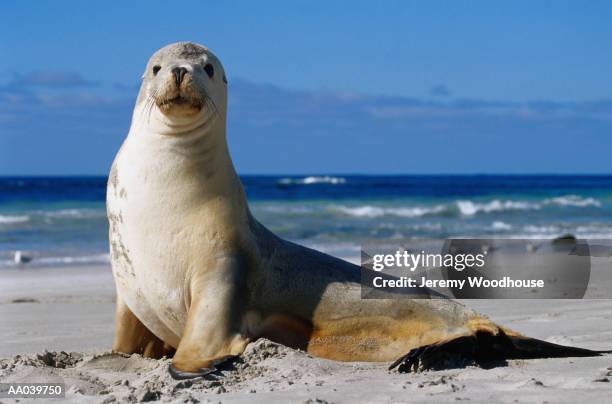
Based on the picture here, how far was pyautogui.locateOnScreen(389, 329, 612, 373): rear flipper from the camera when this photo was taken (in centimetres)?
519

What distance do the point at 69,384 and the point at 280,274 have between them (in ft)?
4.43

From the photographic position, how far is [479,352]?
5469mm

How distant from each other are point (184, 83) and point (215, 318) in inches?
51.1

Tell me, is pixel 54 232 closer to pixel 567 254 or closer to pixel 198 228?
pixel 567 254

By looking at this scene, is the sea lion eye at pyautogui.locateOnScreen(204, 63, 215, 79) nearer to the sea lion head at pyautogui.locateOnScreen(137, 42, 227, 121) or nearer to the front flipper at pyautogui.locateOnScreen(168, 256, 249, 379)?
the sea lion head at pyautogui.locateOnScreen(137, 42, 227, 121)

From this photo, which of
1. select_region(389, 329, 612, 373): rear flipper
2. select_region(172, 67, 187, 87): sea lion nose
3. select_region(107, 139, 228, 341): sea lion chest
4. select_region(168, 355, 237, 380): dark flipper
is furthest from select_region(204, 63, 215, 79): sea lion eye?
select_region(389, 329, 612, 373): rear flipper

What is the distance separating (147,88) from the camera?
229 inches

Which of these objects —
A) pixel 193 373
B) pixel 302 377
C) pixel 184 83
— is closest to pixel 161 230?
pixel 184 83

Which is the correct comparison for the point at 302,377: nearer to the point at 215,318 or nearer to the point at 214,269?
the point at 215,318

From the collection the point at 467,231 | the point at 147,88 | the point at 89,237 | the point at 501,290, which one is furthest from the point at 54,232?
the point at 147,88

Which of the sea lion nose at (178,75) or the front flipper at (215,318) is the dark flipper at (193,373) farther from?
the sea lion nose at (178,75)

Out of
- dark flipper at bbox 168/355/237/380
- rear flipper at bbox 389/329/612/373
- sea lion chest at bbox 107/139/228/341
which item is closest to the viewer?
dark flipper at bbox 168/355/237/380
